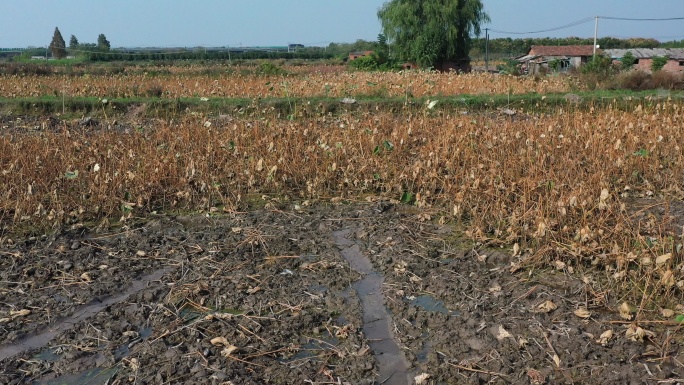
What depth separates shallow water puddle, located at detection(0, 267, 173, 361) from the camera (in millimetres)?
3523

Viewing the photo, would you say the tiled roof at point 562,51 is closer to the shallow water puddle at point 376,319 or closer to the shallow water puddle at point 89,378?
the shallow water puddle at point 376,319

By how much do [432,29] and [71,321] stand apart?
1237 inches

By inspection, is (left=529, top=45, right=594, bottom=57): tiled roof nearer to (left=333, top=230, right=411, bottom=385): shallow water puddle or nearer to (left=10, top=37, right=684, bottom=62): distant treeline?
(left=10, top=37, right=684, bottom=62): distant treeline

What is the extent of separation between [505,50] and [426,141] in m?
71.1

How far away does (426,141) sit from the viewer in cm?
736

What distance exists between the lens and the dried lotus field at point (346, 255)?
331 cm

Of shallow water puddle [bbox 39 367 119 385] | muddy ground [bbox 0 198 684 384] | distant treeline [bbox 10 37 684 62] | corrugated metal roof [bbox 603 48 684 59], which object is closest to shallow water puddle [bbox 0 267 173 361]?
muddy ground [bbox 0 198 684 384]

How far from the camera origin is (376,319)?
12.6 feet

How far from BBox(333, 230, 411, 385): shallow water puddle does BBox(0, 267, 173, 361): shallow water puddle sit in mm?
1393

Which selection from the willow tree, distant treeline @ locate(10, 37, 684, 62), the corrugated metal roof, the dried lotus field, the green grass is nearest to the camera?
the dried lotus field

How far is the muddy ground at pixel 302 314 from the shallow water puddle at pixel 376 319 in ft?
0.04

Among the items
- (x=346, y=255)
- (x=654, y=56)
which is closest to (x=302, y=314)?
(x=346, y=255)

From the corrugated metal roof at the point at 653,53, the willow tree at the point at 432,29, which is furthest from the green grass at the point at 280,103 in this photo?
the corrugated metal roof at the point at 653,53

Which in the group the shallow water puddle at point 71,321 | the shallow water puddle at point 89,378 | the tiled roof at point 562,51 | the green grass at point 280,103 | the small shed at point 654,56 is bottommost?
the shallow water puddle at point 89,378
